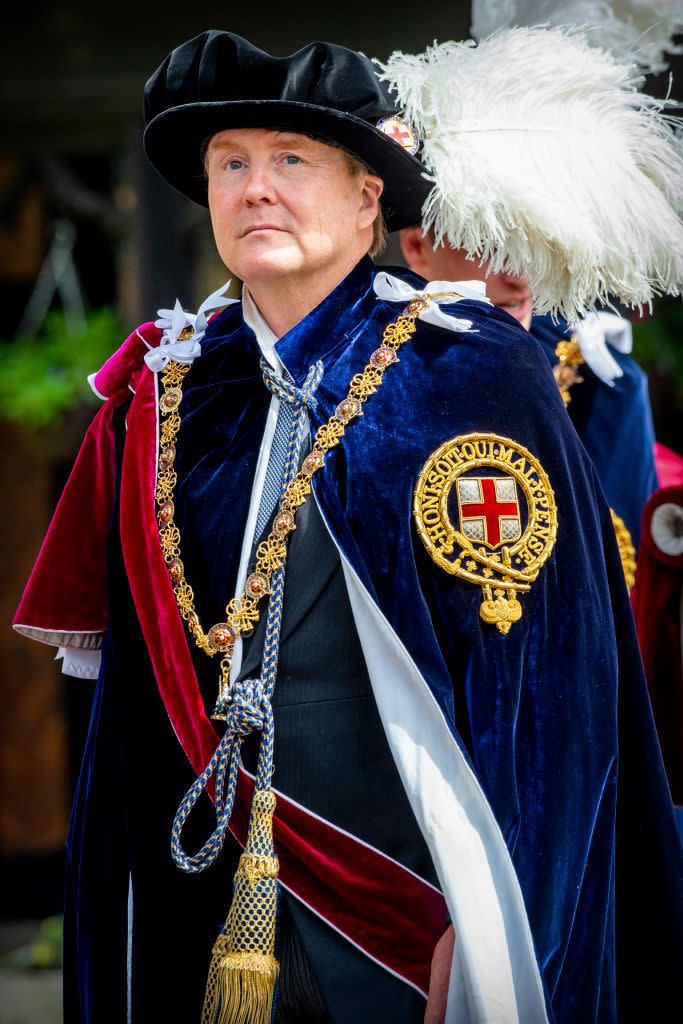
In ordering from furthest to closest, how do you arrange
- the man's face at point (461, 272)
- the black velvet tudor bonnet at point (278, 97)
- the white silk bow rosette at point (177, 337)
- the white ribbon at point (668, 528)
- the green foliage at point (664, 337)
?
the green foliage at point (664, 337) → the man's face at point (461, 272) → the white ribbon at point (668, 528) → the white silk bow rosette at point (177, 337) → the black velvet tudor bonnet at point (278, 97)

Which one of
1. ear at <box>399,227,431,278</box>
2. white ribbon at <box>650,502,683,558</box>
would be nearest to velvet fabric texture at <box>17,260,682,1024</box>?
white ribbon at <box>650,502,683,558</box>

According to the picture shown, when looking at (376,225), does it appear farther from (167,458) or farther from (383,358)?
(167,458)

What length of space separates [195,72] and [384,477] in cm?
70

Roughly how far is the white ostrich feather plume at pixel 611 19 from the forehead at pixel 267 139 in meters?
0.70

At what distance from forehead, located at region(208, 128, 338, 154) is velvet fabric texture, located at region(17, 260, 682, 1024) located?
0.72ft

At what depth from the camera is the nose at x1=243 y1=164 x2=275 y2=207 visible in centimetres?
189

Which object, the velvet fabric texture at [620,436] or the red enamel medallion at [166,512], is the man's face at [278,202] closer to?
the red enamel medallion at [166,512]

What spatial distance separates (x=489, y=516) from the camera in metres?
1.82

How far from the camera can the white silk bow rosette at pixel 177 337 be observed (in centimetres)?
210

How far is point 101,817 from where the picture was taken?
209 cm

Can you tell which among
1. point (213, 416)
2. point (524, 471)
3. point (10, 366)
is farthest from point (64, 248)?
point (524, 471)

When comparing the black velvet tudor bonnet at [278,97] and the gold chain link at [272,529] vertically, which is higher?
the black velvet tudor bonnet at [278,97]

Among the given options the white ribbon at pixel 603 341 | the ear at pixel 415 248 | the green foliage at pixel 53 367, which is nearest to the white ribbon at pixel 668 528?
the white ribbon at pixel 603 341

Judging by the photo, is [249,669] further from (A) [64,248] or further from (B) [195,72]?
(A) [64,248]
